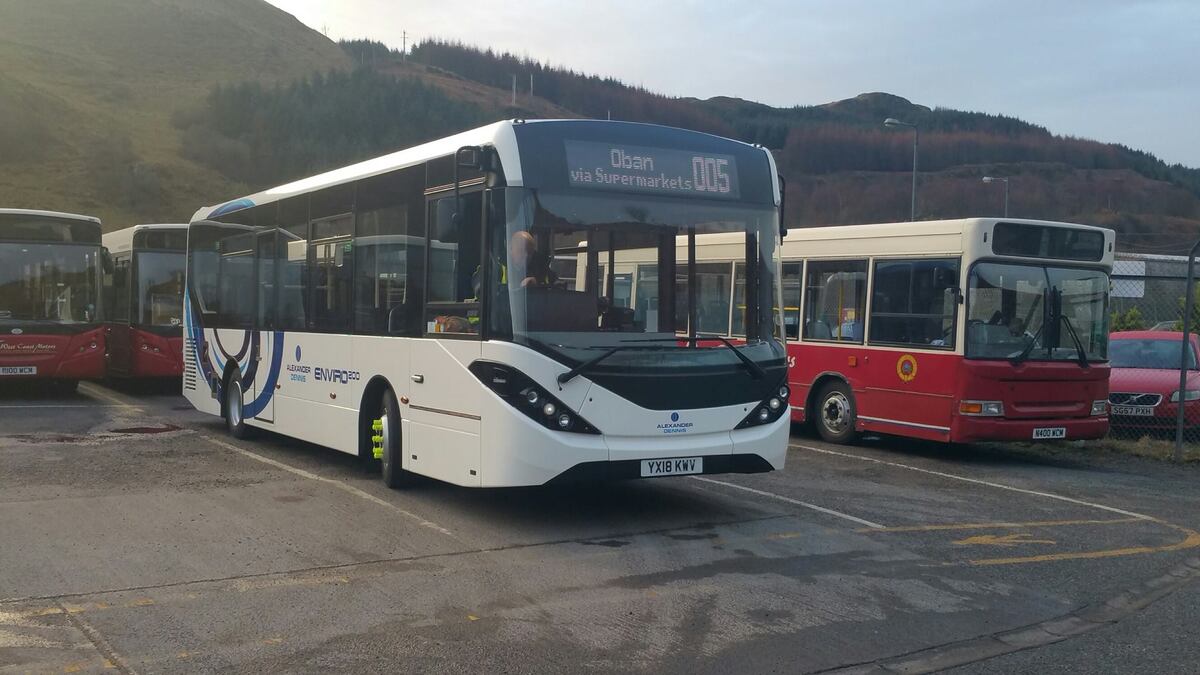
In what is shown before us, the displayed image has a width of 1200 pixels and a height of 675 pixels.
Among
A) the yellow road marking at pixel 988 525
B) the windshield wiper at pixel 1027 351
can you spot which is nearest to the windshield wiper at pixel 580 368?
the yellow road marking at pixel 988 525

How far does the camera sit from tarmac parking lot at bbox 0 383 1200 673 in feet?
19.0

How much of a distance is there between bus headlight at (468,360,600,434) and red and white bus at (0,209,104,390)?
44.9ft

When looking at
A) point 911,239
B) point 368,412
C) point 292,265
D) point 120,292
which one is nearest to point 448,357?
point 368,412

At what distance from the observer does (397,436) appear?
10.0 metres

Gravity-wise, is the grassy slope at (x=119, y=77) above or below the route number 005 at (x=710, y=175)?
above

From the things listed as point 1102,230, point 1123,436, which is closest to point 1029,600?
point 1102,230

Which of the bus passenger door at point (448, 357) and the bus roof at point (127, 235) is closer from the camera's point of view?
the bus passenger door at point (448, 357)

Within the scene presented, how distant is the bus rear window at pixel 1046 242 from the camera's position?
42.9 ft

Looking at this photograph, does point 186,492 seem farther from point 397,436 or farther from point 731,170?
point 731,170

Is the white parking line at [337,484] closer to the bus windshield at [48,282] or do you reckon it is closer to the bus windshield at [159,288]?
the bus windshield at [48,282]

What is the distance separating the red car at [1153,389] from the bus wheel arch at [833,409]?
12.5 feet

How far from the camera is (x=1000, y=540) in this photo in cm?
880

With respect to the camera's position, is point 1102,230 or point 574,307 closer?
point 574,307

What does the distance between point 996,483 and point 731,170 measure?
16.1ft
